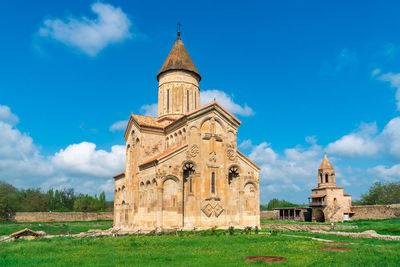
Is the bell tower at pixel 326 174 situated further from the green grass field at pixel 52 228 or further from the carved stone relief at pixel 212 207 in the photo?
Answer: the green grass field at pixel 52 228

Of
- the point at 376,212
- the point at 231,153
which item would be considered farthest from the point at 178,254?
the point at 376,212

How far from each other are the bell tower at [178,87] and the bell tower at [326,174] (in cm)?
2607

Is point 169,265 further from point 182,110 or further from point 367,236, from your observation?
point 182,110

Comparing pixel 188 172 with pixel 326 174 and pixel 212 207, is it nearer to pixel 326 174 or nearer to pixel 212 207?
pixel 212 207

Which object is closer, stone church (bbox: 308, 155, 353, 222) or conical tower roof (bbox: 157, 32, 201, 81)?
conical tower roof (bbox: 157, 32, 201, 81)

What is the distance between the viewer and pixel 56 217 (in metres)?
45.2

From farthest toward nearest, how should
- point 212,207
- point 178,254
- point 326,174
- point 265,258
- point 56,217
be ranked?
point 56,217
point 326,174
point 212,207
point 178,254
point 265,258

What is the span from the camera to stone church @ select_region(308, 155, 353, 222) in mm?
41716

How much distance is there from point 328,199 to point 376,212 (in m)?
5.80

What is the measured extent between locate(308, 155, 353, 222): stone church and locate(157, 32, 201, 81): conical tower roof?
26.5 m

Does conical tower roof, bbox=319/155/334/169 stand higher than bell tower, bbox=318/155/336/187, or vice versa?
conical tower roof, bbox=319/155/334/169

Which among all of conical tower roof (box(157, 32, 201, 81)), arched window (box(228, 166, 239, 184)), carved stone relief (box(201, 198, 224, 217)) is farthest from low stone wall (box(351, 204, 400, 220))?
conical tower roof (box(157, 32, 201, 81))

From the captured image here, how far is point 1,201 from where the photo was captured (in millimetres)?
42625

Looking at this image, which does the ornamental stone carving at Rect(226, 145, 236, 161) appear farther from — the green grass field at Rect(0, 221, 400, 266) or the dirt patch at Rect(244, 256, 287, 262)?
the dirt patch at Rect(244, 256, 287, 262)
